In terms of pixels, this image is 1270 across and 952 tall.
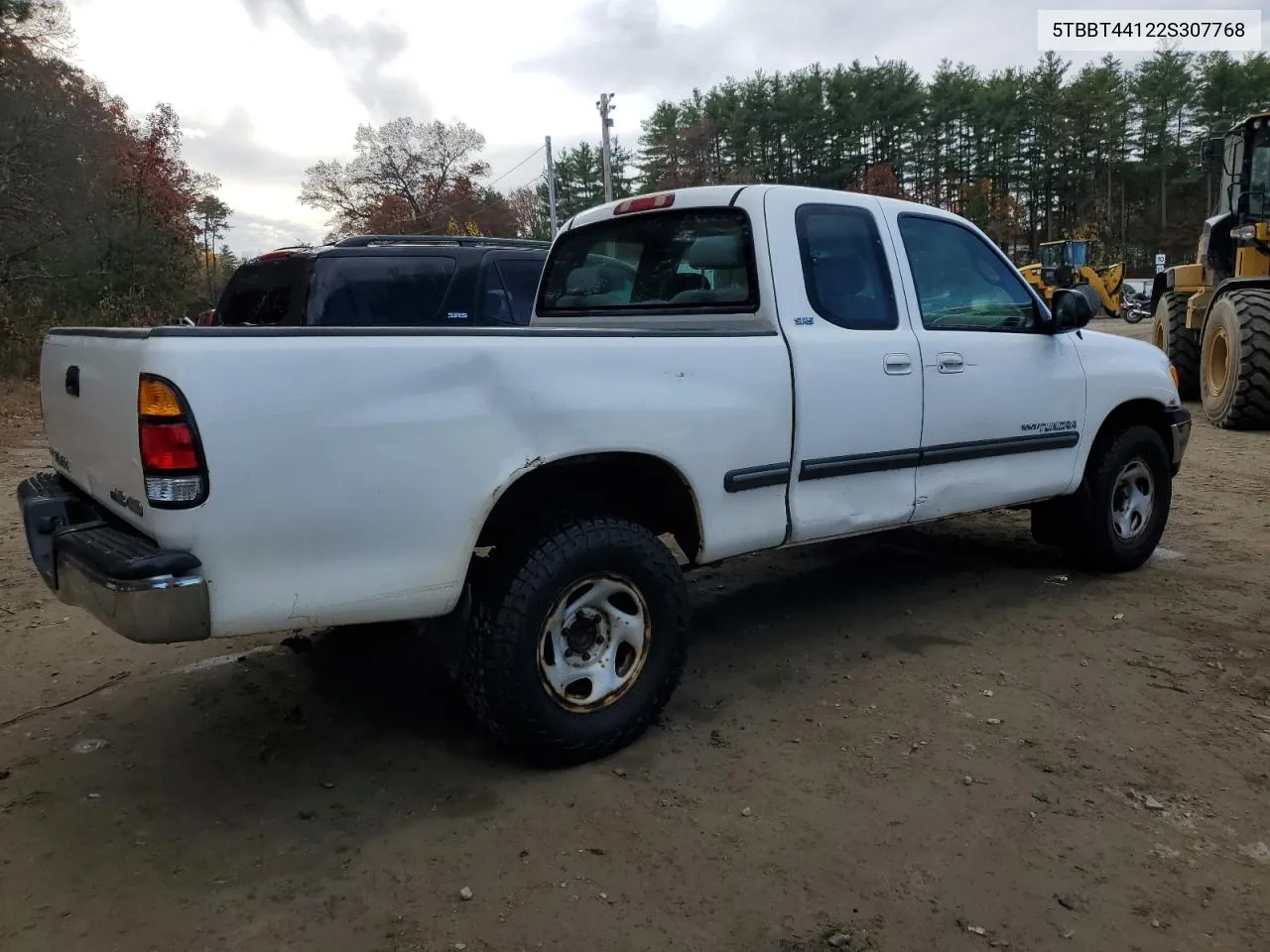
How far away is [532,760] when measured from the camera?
10.2 feet

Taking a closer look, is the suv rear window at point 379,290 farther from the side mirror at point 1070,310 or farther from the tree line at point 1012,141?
the tree line at point 1012,141

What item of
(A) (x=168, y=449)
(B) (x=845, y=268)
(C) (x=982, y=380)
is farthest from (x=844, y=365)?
(A) (x=168, y=449)

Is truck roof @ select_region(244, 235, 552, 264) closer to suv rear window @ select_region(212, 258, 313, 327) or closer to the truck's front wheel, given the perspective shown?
suv rear window @ select_region(212, 258, 313, 327)

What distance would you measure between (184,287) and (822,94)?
143ft

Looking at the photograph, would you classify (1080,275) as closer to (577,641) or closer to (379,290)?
(379,290)

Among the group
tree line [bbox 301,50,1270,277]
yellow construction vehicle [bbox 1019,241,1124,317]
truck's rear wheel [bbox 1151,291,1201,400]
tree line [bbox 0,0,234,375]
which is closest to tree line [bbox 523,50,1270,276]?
tree line [bbox 301,50,1270,277]

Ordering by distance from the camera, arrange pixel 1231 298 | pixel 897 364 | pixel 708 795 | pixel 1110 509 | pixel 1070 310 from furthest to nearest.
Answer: pixel 1231 298 → pixel 1110 509 → pixel 1070 310 → pixel 897 364 → pixel 708 795

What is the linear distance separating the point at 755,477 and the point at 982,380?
143cm

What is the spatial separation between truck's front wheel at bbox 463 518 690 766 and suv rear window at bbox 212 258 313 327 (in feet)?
15.0

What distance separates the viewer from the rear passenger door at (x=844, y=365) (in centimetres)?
362

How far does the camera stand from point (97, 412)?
2.80 m

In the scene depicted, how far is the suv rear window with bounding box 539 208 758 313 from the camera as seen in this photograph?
12.5 feet

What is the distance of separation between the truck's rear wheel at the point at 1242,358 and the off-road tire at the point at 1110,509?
5145 mm

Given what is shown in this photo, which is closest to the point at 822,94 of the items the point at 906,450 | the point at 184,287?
the point at 184,287
